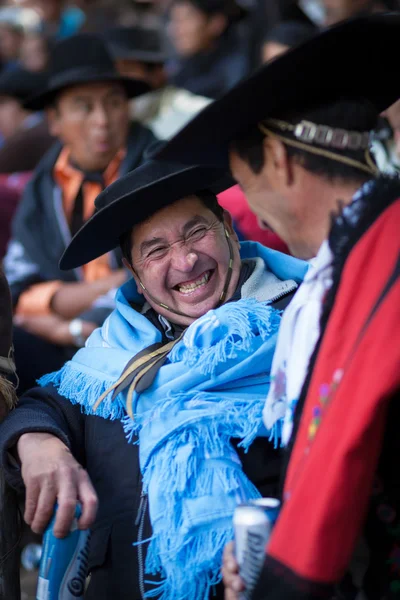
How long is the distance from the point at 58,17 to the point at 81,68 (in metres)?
4.89

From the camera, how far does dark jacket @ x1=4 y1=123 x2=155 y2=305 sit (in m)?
4.64

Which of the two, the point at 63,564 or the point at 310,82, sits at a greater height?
the point at 310,82

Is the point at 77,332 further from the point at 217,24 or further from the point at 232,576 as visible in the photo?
the point at 217,24

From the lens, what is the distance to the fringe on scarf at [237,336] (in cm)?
235

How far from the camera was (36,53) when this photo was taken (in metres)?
7.39

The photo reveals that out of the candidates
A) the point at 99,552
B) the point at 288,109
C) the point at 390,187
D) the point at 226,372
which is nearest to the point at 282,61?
the point at 288,109

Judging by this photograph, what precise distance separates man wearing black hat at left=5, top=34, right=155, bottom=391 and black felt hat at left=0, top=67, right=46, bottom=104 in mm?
1669

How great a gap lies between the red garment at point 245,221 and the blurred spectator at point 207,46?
2.39m

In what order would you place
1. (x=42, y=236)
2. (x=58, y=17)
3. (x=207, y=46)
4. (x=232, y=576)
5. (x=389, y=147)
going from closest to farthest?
(x=232, y=576)
(x=389, y=147)
(x=42, y=236)
(x=207, y=46)
(x=58, y=17)

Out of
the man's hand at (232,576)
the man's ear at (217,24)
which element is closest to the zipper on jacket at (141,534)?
the man's hand at (232,576)

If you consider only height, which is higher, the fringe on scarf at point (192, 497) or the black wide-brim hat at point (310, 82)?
the black wide-brim hat at point (310, 82)

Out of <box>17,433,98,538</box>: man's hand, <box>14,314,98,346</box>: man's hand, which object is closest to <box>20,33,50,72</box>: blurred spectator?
<box>14,314,98,346</box>: man's hand

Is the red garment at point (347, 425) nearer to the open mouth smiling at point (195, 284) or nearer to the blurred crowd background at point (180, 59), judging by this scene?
the open mouth smiling at point (195, 284)

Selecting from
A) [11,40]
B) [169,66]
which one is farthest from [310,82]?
[11,40]
